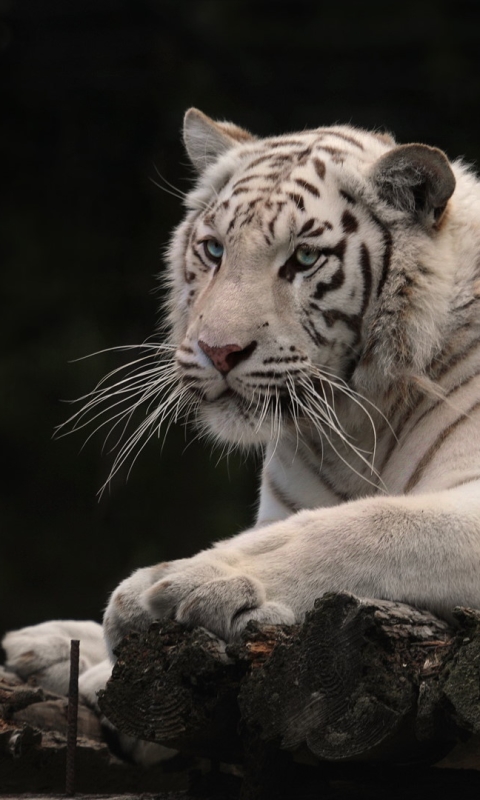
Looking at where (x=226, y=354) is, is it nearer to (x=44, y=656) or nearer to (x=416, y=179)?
(x=416, y=179)

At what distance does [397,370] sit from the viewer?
1.98 m

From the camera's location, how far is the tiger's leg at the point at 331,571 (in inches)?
61.5

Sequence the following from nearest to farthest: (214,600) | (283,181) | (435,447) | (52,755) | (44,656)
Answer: (214,600), (435,447), (52,755), (283,181), (44,656)

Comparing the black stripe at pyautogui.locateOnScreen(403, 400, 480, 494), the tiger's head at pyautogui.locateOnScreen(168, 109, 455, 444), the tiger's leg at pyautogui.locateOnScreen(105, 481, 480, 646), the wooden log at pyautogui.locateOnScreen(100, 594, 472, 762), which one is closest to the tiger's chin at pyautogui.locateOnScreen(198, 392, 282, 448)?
the tiger's head at pyautogui.locateOnScreen(168, 109, 455, 444)

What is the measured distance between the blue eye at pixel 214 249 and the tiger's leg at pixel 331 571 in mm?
650

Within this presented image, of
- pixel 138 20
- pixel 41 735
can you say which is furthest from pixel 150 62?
pixel 41 735

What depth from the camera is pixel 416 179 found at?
1994mm

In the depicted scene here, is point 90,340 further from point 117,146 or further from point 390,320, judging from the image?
point 390,320

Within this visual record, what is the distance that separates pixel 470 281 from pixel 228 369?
45 centimetres

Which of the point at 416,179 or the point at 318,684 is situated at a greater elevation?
the point at 416,179

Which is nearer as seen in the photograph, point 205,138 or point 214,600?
point 214,600

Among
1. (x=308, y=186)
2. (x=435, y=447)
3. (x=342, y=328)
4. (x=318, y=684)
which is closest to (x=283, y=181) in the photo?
(x=308, y=186)

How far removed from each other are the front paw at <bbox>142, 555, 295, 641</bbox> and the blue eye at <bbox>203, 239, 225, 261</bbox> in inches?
28.5

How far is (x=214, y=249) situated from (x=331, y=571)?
77 centimetres
